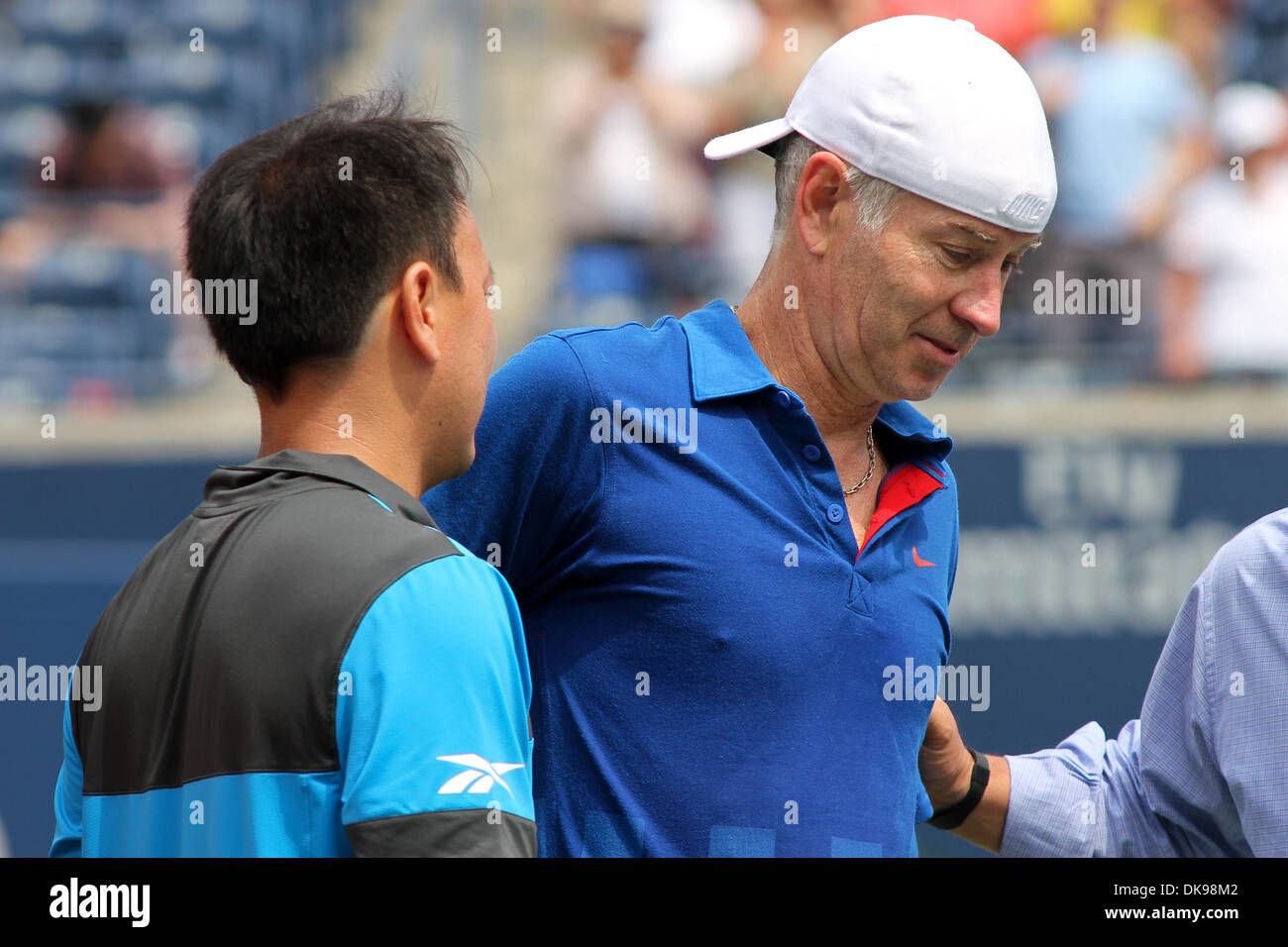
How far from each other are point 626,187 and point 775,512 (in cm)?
464

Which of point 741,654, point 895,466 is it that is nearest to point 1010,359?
point 895,466

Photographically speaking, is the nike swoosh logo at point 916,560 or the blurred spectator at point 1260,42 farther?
the blurred spectator at point 1260,42

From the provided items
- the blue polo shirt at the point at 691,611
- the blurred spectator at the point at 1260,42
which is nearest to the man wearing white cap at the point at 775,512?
the blue polo shirt at the point at 691,611

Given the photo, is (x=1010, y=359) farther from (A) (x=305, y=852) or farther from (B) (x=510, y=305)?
(A) (x=305, y=852)

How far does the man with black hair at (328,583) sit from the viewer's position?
129 centimetres

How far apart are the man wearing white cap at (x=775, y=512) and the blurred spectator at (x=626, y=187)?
3.99 metres

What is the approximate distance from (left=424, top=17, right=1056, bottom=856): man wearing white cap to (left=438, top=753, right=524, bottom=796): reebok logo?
1.82 feet

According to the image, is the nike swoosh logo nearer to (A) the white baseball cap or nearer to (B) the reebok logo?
(A) the white baseball cap

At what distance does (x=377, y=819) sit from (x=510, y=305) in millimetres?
6021

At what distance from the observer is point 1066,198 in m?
6.08

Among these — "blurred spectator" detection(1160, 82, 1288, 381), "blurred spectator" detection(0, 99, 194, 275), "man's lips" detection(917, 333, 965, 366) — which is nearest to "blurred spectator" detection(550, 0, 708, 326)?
"blurred spectator" detection(0, 99, 194, 275)

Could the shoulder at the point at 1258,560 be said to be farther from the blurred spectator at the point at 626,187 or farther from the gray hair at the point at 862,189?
the blurred spectator at the point at 626,187

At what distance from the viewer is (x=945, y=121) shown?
6.27 ft
